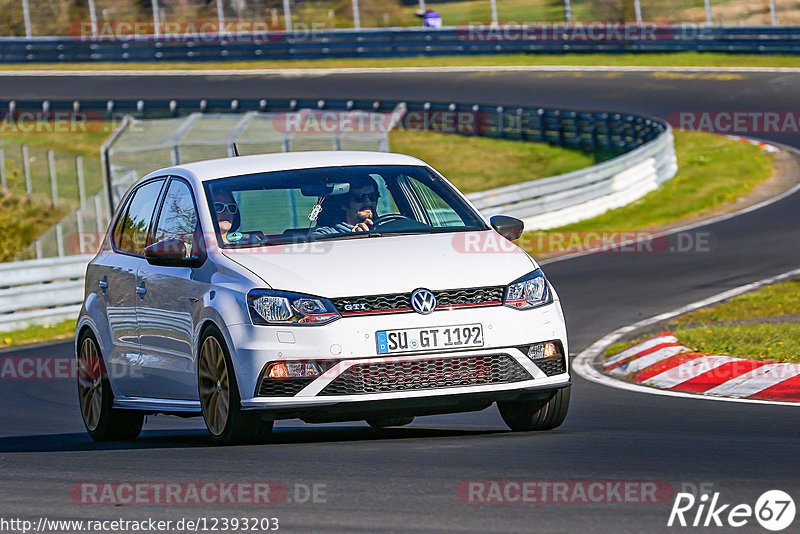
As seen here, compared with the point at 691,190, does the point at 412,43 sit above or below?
above

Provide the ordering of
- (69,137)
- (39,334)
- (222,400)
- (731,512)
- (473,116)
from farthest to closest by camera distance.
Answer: (69,137), (473,116), (39,334), (222,400), (731,512)

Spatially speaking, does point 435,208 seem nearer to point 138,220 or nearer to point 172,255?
point 172,255

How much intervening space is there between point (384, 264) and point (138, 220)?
2443 millimetres

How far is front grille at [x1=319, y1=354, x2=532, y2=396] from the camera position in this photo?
7035 mm

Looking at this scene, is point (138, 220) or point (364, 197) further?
point (138, 220)

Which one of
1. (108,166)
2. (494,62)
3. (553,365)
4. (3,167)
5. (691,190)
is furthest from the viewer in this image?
(494,62)

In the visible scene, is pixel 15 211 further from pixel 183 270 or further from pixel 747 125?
pixel 183 270

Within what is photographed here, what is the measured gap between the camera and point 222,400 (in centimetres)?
735

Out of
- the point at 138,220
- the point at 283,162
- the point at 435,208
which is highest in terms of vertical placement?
the point at 283,162

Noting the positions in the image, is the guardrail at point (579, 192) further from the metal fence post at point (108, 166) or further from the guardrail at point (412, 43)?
the guardrail at point (412, 43)

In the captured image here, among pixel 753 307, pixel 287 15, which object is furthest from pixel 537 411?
pixel 287 15
